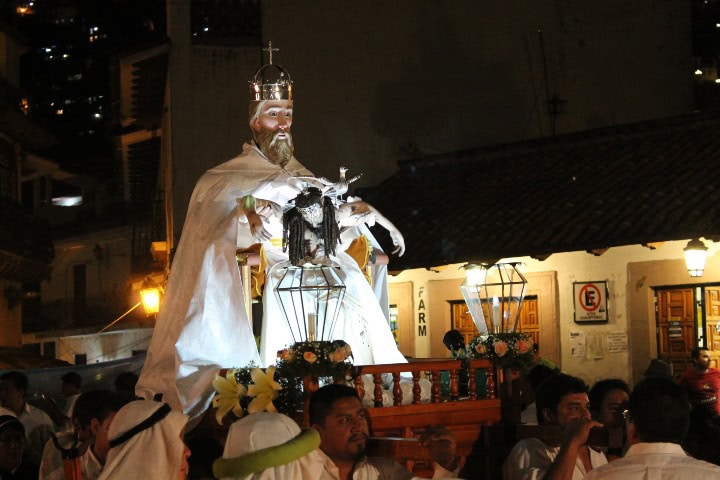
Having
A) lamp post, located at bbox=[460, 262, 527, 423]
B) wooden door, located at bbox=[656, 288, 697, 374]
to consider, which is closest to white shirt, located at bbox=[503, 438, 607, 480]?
lamp post, located at bbox=[460, 262, 527, 423]

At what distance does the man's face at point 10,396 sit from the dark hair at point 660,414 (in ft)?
24.4

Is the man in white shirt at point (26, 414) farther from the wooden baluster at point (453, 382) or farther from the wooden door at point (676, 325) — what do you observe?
the wooden door at point (676, 325)

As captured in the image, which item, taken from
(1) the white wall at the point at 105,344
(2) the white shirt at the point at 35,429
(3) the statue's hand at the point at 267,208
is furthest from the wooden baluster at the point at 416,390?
(1) the white wall at the point at 105,344

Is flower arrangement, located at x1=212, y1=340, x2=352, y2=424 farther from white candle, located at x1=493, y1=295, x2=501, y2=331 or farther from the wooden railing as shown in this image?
white candle, located at x1=493, y1=295, x2=501, y2=331

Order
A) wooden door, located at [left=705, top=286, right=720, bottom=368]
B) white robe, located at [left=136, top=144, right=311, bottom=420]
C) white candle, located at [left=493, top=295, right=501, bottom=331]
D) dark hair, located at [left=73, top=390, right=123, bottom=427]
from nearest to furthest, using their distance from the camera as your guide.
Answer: dark hair, located at [left=73, top=390, right=123, bottom=427] < white robe, located at [left=136, top=144, right=311, bottom=420] < white candle, located at [left=493, top=295, right=501, bottom=331] < wooden door, located at [left=705, top=286, right=720, bottom=368]

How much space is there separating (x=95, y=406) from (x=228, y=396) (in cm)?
161

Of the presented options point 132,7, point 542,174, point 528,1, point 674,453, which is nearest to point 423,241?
point 542,174

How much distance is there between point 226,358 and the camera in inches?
397

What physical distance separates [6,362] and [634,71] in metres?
13.7

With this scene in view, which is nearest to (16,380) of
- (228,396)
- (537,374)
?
(228,396)

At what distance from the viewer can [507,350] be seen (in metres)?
9.76

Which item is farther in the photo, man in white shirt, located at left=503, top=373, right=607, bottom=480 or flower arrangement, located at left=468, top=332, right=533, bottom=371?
flower arrangement, located at left=468, top=332, right=533, bottom=371

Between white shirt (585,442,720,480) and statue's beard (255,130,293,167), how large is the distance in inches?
250

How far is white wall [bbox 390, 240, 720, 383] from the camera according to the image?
640 inches
